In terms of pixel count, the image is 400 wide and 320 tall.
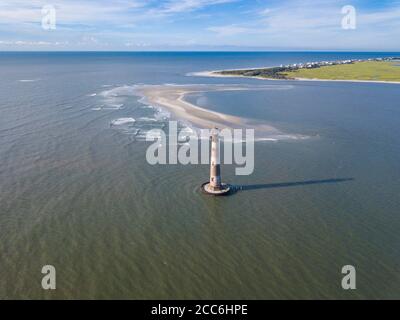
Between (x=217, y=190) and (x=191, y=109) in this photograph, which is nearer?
(x=217, y=190)

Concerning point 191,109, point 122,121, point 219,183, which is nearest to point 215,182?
point 219,183

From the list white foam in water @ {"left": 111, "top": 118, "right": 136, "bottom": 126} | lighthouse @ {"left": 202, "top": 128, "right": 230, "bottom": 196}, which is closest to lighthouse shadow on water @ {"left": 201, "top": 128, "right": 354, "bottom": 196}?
lighthouse @ {"left": 202, "top": 128, "right": 230, "bottom": 196}

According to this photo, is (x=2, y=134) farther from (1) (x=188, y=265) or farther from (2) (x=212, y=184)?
(1) (x=188, y=265)

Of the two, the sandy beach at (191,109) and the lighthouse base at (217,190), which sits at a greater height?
the sandy beach at (191,109)

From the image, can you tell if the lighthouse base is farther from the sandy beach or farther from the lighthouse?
the sandy beach

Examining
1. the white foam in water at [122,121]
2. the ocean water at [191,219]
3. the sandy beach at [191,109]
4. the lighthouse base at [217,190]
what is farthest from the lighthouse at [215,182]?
the white foam in water at [122,121]

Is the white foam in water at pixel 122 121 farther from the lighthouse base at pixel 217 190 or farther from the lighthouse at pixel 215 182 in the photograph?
the lighthouse at pixel 215 182

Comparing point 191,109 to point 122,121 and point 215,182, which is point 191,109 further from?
point 215,182
